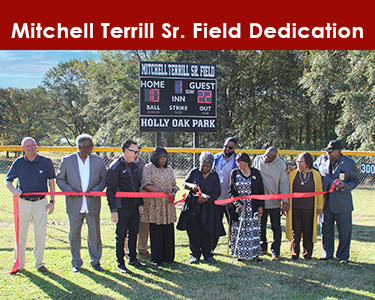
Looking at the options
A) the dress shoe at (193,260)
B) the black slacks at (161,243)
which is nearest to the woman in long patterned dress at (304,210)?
the dress shoe at (193,260)

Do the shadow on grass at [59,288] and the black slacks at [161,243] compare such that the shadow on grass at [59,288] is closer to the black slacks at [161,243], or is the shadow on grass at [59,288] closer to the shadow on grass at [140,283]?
the shadow on grass at [140,283]

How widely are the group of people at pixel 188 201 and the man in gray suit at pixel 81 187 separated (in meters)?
0.01

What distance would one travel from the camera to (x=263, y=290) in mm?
4488

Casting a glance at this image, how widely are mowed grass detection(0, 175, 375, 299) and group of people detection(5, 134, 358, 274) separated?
19 centimetres

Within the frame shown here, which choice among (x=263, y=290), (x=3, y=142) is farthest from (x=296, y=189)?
Answer: (x=3, y=142)

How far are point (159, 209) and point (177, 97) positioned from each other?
16.5ft

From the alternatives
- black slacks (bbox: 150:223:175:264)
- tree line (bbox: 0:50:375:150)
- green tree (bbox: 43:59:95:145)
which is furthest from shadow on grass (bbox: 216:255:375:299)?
green tree (bbox: 43:59:95:145)

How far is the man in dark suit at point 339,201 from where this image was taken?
5640 millimetres

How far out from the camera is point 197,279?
4805 millimetres

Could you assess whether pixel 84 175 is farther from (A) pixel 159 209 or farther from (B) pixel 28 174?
(A) pixel 159 209

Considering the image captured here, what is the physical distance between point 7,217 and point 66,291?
596 centimetres

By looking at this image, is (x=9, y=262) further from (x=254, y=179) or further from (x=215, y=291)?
(x=254, y=179)

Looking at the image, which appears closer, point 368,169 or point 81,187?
point 81,187

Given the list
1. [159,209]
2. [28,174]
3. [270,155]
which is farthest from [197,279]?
[28,174]
